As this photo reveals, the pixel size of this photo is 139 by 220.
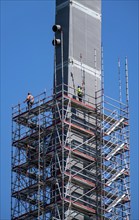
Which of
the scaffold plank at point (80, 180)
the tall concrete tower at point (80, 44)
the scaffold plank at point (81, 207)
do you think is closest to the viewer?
the scaffold plank at point (81, 207)

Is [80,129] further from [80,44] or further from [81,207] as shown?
[80,44]

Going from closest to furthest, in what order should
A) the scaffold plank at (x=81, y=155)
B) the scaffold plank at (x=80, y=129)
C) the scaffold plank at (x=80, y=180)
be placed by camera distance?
the scaffold plank at (x=80, y=180) < the scaffold plank at (x=81, y=155) < the scaffold plank at (x=80, y=129)

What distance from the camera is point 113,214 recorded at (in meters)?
137

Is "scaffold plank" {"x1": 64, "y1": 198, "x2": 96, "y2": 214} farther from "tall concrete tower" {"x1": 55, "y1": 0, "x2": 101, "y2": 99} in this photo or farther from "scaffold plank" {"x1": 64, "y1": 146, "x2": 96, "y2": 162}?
"tall concrete tower" {"x1": 55, "y1": 0, "x2": 101, "y2": 99}

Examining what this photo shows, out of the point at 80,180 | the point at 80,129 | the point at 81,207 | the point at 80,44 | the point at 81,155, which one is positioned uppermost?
the point at 80,44

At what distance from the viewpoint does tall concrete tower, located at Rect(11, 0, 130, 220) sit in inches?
5379

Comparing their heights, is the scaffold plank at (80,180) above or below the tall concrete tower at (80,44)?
below

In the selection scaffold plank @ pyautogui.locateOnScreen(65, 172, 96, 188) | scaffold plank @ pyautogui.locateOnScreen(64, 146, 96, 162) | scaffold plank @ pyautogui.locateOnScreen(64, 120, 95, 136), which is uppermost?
scaffold plank @ pyautogui.locateOnScreen(64, 120, 95, 136)

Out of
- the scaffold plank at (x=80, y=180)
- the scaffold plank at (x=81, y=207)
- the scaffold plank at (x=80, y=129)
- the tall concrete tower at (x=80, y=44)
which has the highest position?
the tall concrete tower at (x=80, y=44)

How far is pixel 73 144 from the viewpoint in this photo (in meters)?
138

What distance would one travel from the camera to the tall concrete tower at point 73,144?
448 ft

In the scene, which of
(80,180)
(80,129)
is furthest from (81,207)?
(80,129)

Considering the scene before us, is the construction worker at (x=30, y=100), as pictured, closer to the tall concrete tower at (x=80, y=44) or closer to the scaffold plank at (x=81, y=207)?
the tall concrete tower at (x=80, y=44)

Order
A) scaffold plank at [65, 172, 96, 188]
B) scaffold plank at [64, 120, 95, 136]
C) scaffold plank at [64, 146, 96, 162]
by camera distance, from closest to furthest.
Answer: scaffold plank at [65, 172, 96, 188], scaffold plank at [64, 146, 96, 162], scaffold plank at [64, 120, 95, 136]
